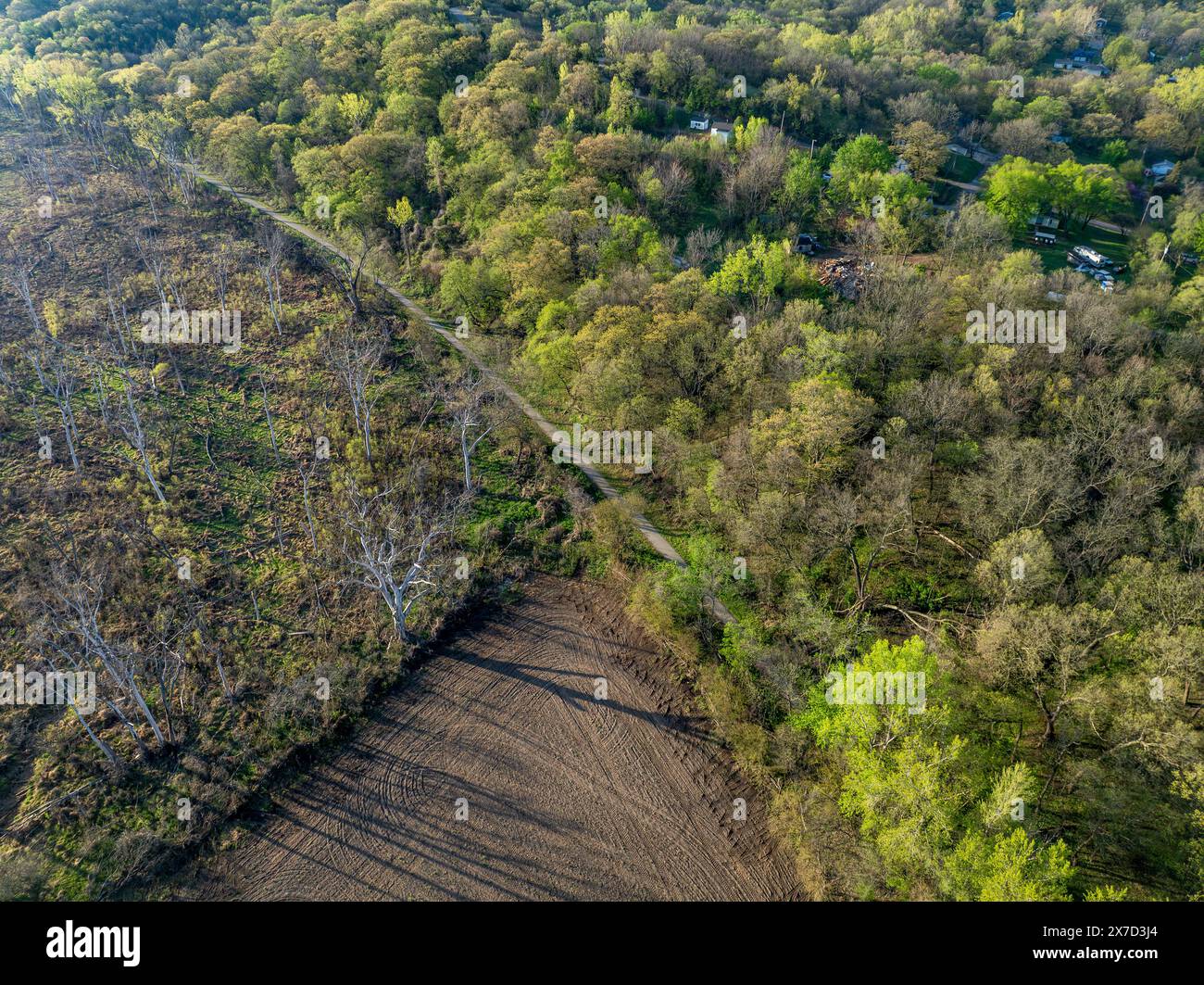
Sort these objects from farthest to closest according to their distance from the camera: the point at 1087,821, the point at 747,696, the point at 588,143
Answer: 1. the point at 588,143
2. the point at 747,696
3. the point at 1087,821

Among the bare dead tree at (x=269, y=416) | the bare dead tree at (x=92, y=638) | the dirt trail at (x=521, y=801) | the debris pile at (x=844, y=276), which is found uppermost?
the debris pile at (x=844, y=276)

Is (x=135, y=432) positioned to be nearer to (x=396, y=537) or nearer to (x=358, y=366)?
(x=358, y=366)

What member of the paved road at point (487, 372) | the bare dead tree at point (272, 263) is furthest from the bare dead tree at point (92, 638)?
the bare dead tree at point (272, 263)

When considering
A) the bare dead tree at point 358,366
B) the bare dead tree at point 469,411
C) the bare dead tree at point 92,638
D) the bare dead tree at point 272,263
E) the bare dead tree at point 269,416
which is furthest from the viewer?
the bare dead tree at point 272,263

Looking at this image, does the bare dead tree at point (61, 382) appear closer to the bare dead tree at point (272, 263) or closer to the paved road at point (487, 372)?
the bare dead tree at point (272, 263)

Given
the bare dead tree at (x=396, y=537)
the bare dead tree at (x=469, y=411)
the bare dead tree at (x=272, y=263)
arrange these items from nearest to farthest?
the bare dead tree at (x=396, y=537), the bare dead tree at (x=469, y=411), the bare dead tree at (x=272, y=263)

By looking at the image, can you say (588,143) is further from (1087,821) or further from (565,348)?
(1087,821)

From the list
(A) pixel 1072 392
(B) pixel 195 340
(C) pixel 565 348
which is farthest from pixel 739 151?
(B) pixel 195 340
